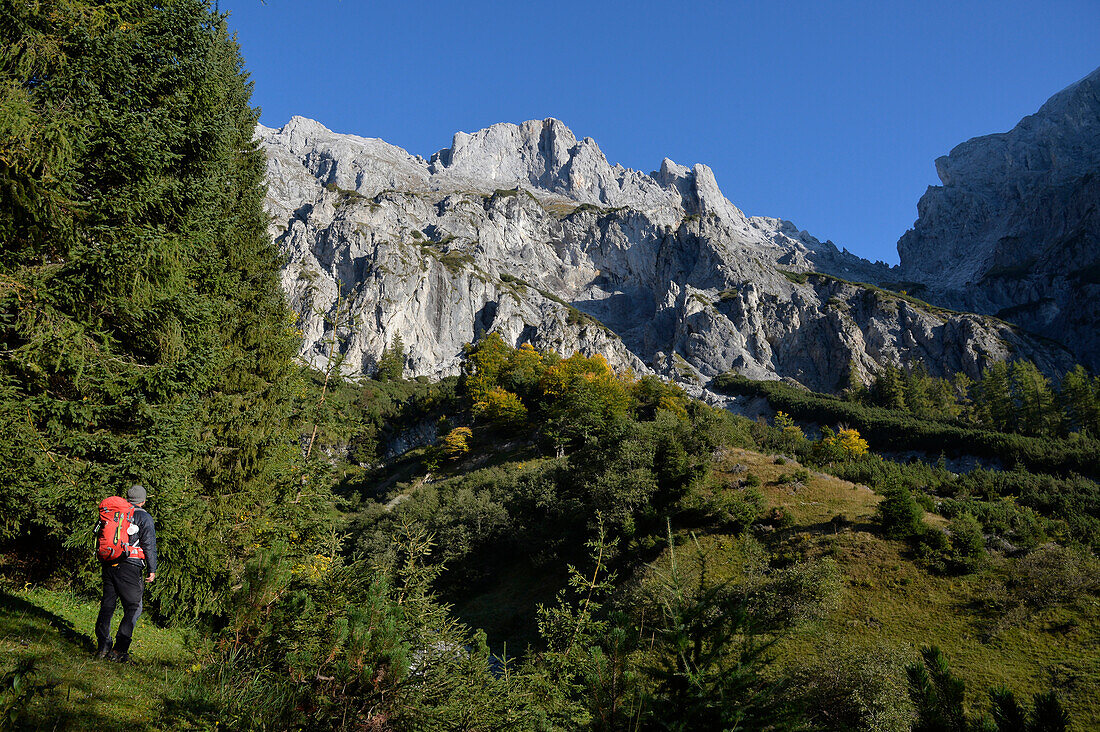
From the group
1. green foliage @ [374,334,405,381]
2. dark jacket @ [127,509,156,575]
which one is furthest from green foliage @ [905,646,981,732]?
green foliage @ [374,334,405,381]

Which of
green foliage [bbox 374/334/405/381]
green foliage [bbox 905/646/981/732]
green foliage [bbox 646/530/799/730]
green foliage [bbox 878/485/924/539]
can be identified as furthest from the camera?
green foliage [bbox 374/334/405/381]

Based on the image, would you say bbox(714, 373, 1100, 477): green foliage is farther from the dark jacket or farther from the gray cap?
the gray cap

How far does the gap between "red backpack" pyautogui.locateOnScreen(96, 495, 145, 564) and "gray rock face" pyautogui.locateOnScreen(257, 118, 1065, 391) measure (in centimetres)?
9311

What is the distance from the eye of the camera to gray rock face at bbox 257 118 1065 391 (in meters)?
116

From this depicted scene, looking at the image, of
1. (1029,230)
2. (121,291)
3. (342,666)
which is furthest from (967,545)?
(1029,230)

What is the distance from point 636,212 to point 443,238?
68067 mm

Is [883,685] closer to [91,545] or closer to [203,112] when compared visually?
[91,545]

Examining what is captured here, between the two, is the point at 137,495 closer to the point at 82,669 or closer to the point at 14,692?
the point at 82,669

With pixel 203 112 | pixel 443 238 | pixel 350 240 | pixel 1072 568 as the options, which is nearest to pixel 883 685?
pixel 1072 568

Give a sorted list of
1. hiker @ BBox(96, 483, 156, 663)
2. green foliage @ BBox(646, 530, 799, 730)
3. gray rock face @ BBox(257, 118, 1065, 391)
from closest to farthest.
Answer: green foliage @ BBox(646, 530, 799, 730) < hiker @ BBox(96, 483, 156, 663) < gray rock face @ BBox(257, 118, 1065, 391)

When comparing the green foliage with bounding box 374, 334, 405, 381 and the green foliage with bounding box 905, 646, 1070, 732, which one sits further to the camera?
the green foliage with bounding box 374, 334, 405, 381

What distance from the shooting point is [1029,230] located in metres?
155

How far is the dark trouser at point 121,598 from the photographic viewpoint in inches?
225

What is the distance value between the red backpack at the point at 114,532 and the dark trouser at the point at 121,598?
120 millimetres
